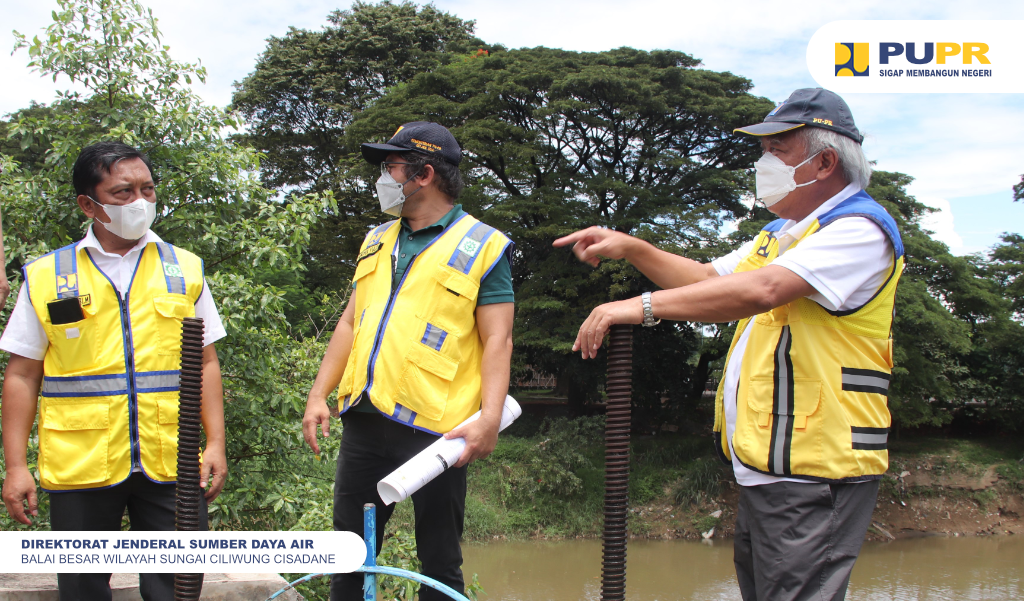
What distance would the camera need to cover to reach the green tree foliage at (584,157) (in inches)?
639

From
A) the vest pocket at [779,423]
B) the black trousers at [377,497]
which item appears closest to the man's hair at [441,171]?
the black trousers at [377,497]

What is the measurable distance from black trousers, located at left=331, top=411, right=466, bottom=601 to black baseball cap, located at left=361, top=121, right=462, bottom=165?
2.94ft

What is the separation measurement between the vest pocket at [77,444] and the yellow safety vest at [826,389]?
6.49 ft

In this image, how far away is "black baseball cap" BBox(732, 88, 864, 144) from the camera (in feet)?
6.82

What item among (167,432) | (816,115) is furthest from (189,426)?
(816,115)

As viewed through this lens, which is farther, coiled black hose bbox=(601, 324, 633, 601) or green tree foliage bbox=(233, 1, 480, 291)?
green tree foliage bbox=(233, 1, 480, 291)

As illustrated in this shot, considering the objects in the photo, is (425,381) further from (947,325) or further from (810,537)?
(947,325)

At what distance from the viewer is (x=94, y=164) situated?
258 cm

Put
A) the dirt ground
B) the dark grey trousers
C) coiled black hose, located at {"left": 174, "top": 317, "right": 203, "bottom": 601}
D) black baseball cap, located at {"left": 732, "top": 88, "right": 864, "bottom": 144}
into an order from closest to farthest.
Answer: the dark grey trousers
coiled black hose, located at {"left": 174, "top": 317, "right": 203, "bottom": 601}
black baseball cap, located at {"left": 732, "top": 88, "right": 864, "bottom": 144}
the dirt ground

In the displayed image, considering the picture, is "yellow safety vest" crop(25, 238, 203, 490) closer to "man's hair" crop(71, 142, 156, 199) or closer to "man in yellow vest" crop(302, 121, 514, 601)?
"man's hair" crop(71, 142, 156, 199)

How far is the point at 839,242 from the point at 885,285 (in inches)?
8.2

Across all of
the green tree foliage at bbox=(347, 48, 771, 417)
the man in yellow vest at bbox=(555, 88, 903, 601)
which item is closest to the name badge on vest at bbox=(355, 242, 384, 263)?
the man in yellow vest at bbox=(555, 88, 903, 601)

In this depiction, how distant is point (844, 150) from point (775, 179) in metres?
0.20

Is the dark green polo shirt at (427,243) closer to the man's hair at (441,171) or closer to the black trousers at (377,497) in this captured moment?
the man's hair at (441,171)
